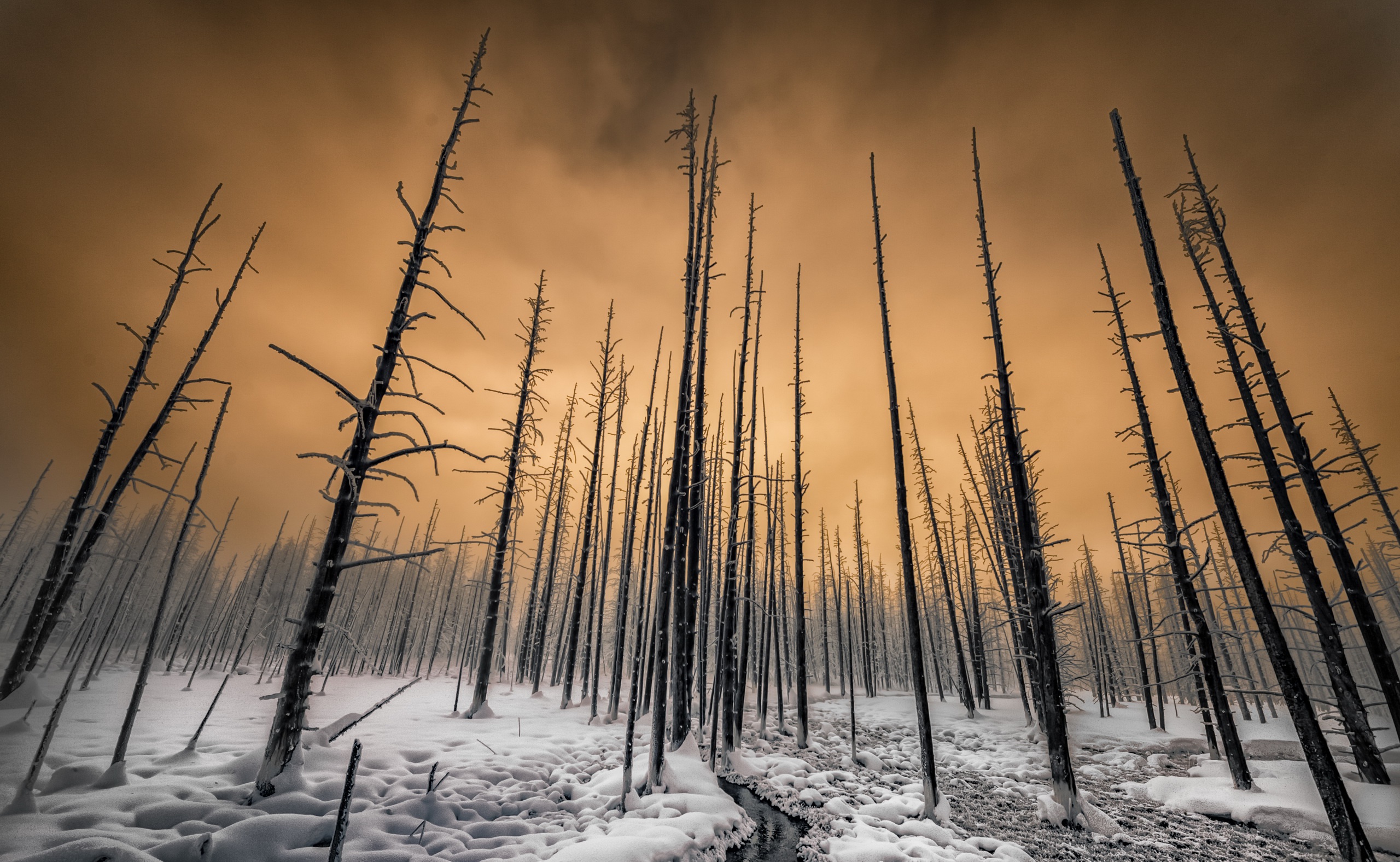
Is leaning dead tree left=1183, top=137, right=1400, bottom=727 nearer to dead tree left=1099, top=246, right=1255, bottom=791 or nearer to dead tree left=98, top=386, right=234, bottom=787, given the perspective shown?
dead tree left=1099, top=246, right=1255, bottom=791

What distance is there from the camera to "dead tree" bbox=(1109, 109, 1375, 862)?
5.31 m

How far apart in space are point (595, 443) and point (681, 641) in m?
10.7

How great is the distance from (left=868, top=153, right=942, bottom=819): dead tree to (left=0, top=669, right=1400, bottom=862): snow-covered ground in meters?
0.56

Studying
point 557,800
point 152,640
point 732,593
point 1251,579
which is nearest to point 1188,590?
point 1251,579

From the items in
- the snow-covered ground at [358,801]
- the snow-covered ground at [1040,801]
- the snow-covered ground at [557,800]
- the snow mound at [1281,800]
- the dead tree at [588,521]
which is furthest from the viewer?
the dead tree at [588,521]

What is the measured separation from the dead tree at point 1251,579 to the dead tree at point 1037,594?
2.41 meters

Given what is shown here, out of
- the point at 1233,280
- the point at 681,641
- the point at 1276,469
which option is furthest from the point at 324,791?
the point at 1233,280

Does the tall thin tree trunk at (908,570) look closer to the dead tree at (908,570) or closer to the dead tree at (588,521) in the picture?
the dead tree at (908,570)

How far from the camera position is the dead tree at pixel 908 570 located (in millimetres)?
7457

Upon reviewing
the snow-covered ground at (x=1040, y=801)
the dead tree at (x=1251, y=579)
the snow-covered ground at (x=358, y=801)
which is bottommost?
the snow-covered ground at (x=1040, y=801)

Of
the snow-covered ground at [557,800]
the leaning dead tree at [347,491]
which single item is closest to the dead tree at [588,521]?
the snow-covered ground at [557,800]

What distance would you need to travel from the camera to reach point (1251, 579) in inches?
248

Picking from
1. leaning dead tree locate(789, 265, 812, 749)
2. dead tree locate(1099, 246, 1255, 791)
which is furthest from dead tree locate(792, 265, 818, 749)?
dead tree locate(1099, 246, 1255, 791)

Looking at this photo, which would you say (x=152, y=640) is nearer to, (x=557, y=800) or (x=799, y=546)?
(x=557, y=800)
